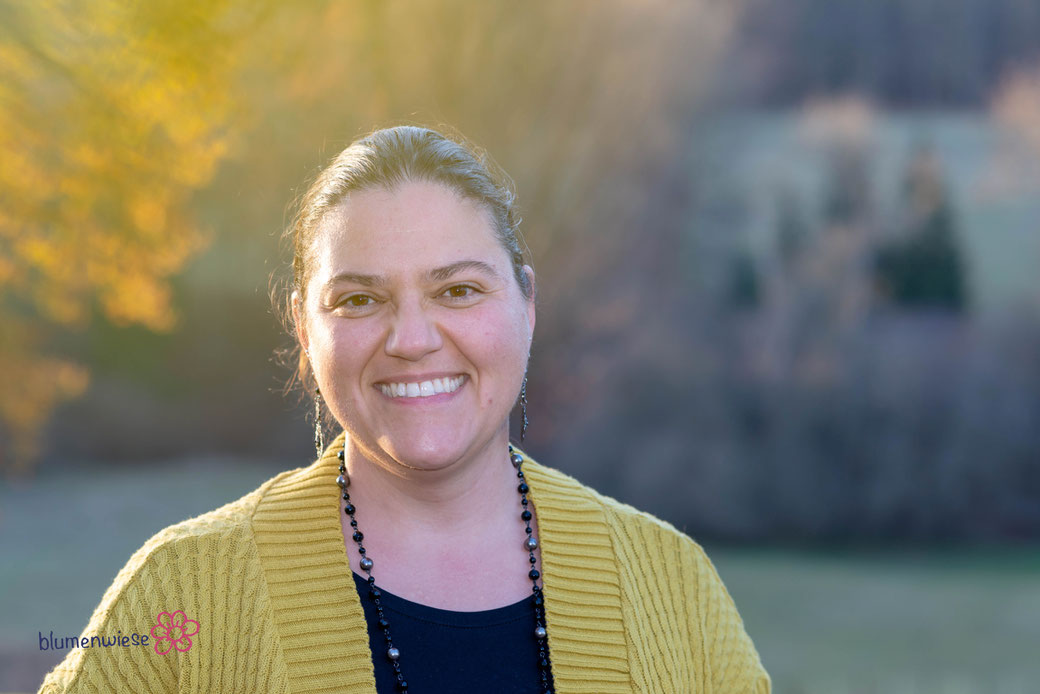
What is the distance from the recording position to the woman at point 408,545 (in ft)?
4.01

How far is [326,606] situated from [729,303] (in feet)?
12.7

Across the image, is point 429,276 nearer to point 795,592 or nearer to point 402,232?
point 402,232

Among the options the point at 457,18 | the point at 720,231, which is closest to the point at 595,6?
the point at 457,18

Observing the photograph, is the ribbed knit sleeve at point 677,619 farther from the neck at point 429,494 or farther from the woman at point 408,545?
the neck at point 429,494

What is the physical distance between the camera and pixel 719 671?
1371 mm

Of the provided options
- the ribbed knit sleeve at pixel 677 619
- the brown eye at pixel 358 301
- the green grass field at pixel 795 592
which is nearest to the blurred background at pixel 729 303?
the green grass field at pixel 795 592

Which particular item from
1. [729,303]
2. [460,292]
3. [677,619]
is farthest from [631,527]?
[729,303]

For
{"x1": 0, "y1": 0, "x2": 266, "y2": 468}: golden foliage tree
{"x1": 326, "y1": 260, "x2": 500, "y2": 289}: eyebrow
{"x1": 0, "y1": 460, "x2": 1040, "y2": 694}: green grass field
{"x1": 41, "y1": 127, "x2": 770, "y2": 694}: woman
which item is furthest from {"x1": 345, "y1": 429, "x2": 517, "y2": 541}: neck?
{"x1": 0, "y1": 460, "x2": 1040, "y2": 694}: green grass field

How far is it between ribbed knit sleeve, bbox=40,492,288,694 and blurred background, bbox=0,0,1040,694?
3.42m

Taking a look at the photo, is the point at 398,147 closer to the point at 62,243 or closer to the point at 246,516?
the point at 246,516

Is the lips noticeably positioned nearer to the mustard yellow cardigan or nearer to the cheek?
the cheek

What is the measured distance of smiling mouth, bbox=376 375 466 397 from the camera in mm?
1229

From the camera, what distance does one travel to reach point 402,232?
124cm

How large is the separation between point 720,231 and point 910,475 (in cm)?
148
